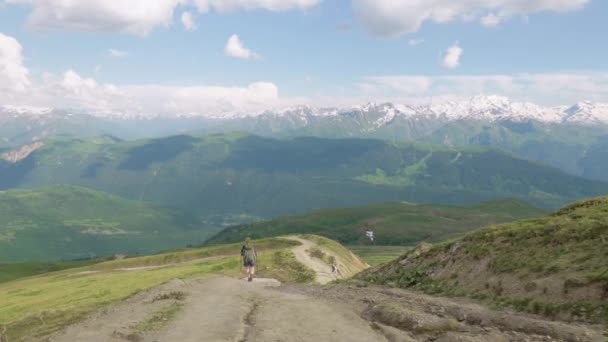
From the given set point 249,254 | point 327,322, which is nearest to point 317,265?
point 249,254

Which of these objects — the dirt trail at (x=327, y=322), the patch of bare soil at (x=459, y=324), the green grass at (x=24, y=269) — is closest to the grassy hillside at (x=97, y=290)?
the dirt trail at (x=327, y=322)

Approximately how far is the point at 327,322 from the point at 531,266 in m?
13.7

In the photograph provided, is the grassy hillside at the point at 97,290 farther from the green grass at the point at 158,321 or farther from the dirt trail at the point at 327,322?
the green grass at the point at 158,321

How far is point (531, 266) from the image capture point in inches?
1100

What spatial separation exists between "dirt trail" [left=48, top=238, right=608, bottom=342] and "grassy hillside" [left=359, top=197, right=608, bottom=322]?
6.36ft

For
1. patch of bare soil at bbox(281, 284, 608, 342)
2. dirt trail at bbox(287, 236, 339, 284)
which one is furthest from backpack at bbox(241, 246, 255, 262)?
patch of bare soil at bbox(281, 284, 608, 342)

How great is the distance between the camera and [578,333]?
19.1 meters

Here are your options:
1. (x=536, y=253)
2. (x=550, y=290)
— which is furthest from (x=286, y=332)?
(x=536, y=253)

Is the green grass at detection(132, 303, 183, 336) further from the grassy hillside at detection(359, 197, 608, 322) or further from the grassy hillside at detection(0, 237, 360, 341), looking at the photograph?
the grassy hillside at detection(0, 237, 360, 341)

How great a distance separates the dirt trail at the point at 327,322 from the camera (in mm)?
20906

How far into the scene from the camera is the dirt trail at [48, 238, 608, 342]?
20.9 metres

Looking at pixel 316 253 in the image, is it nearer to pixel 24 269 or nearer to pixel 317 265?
pixel 317 265

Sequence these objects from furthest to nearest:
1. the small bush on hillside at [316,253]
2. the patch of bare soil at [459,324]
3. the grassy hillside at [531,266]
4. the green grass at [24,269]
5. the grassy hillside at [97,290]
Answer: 1. the green grass at [24,269]
2. the small bush on hillside at [316,253]
3. the grassy hillside at [97,290]
4. the grassy hillside at [531,266]
5. the patch of bare soil at [459,324]

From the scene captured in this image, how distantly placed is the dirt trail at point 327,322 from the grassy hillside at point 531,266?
194 centimetres
